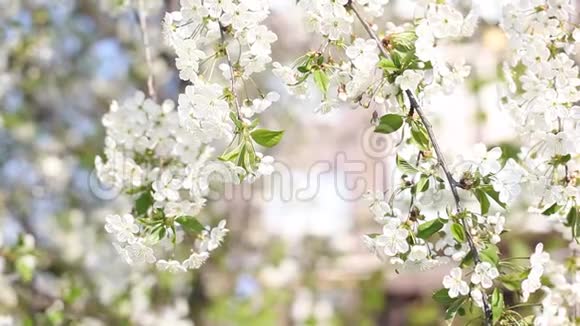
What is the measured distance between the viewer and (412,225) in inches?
45.3

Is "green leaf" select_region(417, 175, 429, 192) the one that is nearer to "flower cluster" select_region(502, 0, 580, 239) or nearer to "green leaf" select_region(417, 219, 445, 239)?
"green leaf" select_region(417, 219, 445, 239)

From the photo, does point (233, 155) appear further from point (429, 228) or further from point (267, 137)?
point (429, 228)

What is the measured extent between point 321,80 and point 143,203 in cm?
45

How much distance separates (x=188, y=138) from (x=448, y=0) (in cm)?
56

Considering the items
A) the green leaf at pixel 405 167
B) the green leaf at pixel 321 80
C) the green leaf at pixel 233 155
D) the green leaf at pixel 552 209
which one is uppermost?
the green leaf at pixel 321 80

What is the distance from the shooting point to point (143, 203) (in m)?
1.40

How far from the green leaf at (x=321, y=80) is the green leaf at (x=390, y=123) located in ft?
0.32

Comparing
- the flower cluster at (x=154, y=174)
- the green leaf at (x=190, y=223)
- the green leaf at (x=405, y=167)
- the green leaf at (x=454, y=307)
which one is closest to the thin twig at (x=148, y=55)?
the flower cluster at (x=154, y=174)

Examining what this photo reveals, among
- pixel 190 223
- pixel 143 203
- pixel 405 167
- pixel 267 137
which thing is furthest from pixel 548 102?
pixel 143 203

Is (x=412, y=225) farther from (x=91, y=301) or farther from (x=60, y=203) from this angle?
(x=60, y=203)

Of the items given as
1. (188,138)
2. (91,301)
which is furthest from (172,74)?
(188,138)

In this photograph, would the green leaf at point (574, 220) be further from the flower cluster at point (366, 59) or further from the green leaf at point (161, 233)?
the green leaf at point (161, 233)

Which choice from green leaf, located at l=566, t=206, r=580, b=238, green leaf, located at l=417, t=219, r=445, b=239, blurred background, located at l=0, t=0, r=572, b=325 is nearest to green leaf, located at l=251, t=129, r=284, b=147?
green leaf, located at l=417, t=219, r=445, b=239

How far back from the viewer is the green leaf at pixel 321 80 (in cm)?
115
